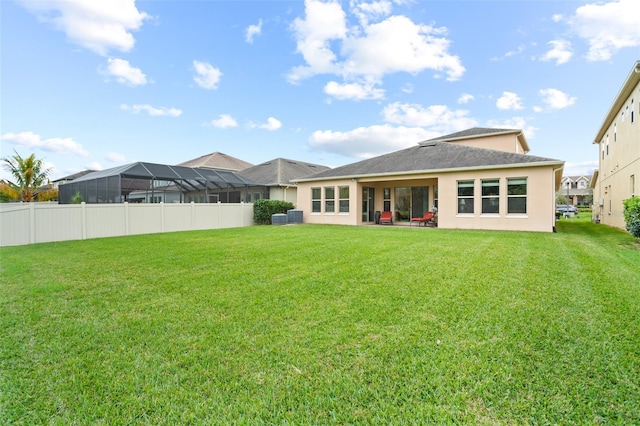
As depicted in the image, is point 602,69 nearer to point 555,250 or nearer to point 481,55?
point 481,55

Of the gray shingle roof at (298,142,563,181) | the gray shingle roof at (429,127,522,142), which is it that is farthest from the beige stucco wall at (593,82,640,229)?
the gray shingle roof at (429,127,522,142)

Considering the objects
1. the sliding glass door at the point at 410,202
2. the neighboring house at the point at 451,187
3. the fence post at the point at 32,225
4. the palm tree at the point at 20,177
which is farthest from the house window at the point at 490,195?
the palm tree at the point at 20,177

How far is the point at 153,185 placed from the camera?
1666 centimetres

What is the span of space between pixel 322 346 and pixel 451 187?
13.8 meters

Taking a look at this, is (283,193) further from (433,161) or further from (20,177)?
(20,177)

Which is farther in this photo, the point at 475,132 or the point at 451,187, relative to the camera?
the point at 475,132

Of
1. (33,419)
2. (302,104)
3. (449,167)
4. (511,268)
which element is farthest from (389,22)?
(33,419)

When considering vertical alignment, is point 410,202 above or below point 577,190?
below

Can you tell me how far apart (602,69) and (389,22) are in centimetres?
1016

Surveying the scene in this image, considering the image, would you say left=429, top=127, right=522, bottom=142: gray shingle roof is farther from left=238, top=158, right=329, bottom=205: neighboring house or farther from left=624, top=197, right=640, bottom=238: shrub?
left=624, top=197, right=640, bottom=238: shrub

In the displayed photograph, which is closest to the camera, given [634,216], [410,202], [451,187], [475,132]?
[634,216]

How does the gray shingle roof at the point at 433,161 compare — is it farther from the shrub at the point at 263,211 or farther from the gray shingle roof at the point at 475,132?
the gray shingle roof at the point at 475,132

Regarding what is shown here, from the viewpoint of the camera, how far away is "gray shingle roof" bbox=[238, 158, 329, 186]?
2294 centimetres

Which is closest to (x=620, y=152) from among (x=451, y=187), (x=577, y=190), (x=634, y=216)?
(x=634, y=216)
